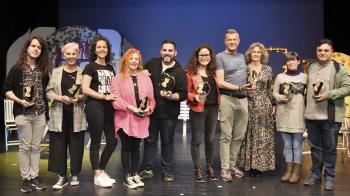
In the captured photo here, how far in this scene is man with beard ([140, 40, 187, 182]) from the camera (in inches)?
165

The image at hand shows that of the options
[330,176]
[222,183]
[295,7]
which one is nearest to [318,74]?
[330,176]

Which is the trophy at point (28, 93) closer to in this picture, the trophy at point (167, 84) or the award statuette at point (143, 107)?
the award statuette at point (143, 107)

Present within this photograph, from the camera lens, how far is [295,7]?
8.49 meters

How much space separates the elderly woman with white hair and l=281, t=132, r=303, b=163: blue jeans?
198 centimetres

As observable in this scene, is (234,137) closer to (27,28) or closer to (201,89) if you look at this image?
(201,89)

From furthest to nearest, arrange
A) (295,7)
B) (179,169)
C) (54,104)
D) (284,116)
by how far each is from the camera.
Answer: (295,7), (179,169), (284,116), (54,104)

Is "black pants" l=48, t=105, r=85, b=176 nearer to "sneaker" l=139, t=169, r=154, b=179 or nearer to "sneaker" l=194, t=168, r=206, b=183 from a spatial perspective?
"sneaker" l=139, t=169, r=154, b=179

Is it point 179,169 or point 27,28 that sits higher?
point 27,28

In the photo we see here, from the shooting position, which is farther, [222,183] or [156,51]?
[156,51]

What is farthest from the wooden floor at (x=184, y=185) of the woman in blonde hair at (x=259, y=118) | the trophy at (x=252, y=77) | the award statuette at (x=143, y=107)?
the trophy at (x=252, y=77)

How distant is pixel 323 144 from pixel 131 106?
72.6 inches

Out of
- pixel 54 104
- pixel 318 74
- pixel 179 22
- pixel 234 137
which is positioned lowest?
pixel 234 137

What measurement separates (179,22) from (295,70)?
4.66 meters

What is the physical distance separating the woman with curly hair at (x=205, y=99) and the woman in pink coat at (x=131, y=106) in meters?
0.45
